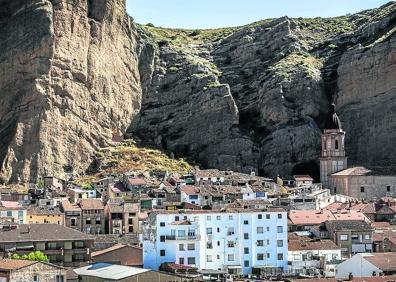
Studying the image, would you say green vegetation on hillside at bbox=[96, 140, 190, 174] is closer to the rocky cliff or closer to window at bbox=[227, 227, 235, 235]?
the rocky cliff

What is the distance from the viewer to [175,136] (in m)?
153

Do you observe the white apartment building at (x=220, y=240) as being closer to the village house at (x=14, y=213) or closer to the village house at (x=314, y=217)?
the village house at (x=314, y=217)

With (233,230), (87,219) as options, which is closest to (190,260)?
(233,230)

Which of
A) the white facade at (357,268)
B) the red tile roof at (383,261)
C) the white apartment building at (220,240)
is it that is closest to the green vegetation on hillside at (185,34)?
the white apartment building at (220,240)

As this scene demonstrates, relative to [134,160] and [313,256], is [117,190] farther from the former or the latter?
[313,256]

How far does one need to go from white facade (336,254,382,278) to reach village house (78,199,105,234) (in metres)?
26.9

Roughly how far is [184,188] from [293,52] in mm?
57001

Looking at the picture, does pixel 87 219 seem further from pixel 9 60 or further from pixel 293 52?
pixel 293 52

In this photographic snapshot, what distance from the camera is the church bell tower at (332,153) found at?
139000 millimetres

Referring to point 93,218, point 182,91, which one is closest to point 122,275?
point 93,218

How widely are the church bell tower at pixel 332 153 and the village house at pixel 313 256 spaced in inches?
2085

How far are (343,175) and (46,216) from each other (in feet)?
162

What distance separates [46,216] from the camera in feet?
317

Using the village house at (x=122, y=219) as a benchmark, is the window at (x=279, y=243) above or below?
below
